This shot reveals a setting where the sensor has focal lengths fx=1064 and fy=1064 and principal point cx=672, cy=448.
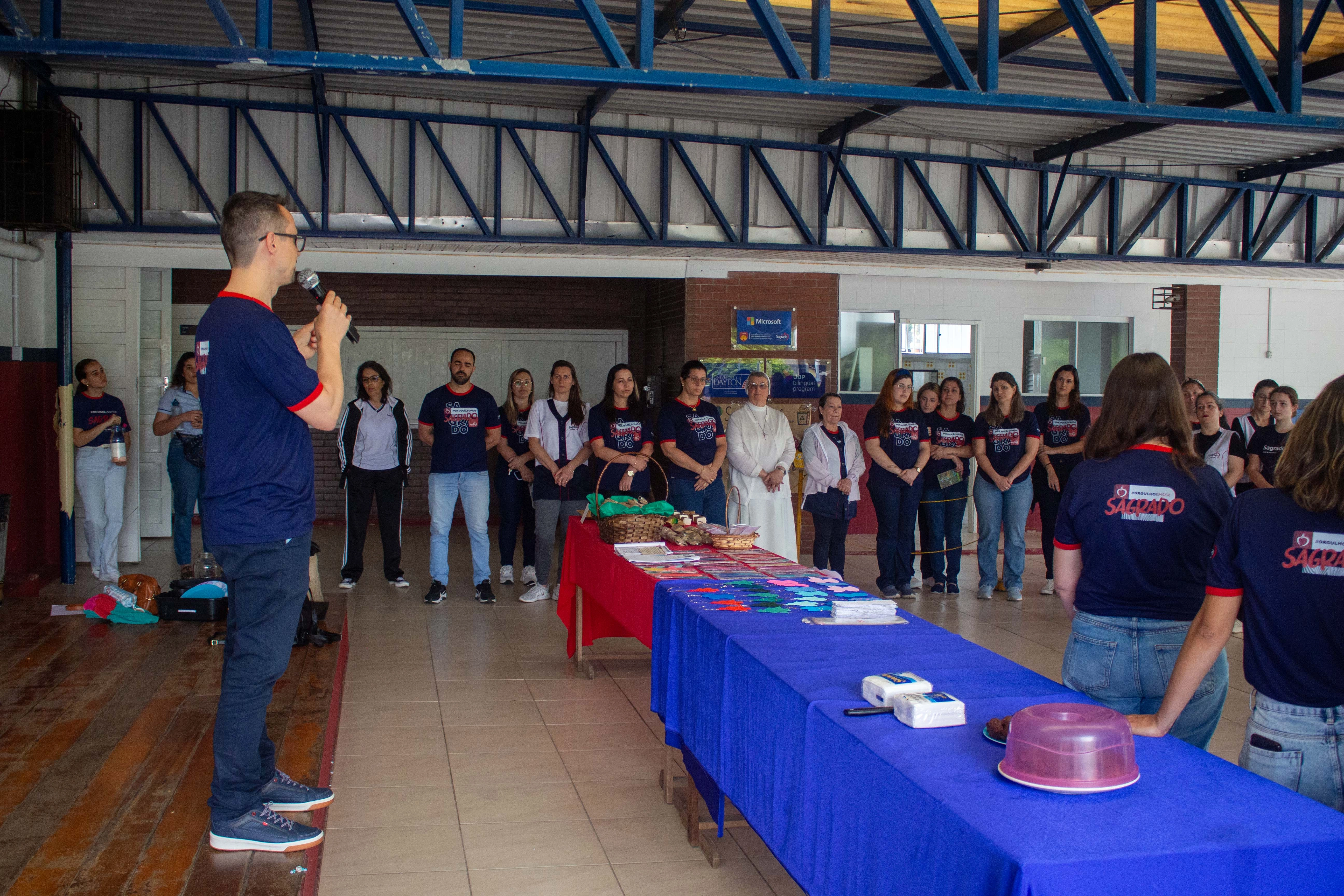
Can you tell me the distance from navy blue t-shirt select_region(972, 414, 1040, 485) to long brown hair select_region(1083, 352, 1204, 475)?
518 cm

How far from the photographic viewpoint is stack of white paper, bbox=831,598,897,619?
3.30m

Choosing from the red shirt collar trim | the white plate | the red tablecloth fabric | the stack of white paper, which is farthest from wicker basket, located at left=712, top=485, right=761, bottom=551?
the white plate

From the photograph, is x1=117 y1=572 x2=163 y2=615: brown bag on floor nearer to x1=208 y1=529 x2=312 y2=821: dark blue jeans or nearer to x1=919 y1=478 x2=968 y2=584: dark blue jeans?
x1=208 y1=529 x2=312 y2=821: dark blue jeans

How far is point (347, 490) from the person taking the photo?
25.7 feet

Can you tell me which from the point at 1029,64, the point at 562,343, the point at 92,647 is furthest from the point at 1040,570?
the point at 92,647

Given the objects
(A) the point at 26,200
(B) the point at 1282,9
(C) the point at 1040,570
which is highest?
(B) the point at 1282,9

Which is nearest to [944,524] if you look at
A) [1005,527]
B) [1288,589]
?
[1005,527]

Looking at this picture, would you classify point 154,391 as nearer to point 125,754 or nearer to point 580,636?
point 580,636

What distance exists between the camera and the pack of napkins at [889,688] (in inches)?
93.7

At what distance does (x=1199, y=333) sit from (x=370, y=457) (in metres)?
8.76

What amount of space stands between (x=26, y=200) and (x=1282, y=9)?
7730 millimetres

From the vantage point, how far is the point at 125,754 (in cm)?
370

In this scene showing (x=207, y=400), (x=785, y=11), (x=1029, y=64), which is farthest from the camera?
(x=1029, y=64)

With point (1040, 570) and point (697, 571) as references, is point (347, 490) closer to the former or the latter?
point (697, 571)
